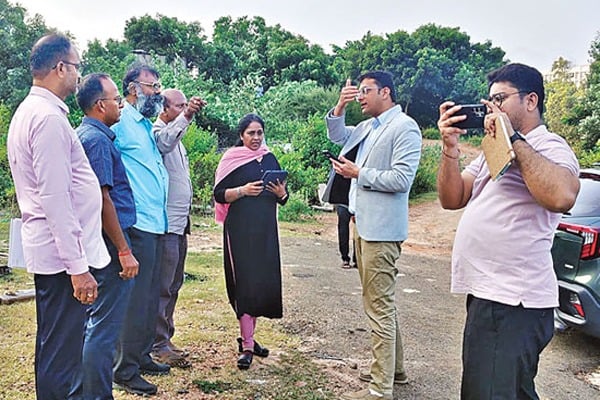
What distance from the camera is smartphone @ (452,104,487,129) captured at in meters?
2.31

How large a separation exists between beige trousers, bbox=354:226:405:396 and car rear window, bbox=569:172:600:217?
1.76 meters

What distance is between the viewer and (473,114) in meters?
2.33

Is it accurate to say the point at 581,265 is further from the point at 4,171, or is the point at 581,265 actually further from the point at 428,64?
the point at 428,64

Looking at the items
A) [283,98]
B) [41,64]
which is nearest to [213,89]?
[283,98]

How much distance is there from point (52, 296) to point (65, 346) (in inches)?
9.2

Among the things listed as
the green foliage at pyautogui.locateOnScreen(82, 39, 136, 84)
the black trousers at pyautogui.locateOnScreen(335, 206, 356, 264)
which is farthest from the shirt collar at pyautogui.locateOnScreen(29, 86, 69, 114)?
the green foliage at pyautogui.locateOnScreen(82, 39, 136, 84)

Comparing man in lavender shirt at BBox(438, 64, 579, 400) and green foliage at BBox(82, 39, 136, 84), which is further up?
green foliage at BBox(82, 39, 136, 84)

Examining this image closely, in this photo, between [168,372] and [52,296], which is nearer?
[52,296]

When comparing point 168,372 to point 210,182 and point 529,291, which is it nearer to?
point 529,291

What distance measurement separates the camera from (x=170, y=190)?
3.99 m

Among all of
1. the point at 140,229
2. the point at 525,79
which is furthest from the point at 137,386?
the point at 525,79

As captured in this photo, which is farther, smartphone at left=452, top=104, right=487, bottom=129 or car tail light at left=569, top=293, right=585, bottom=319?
car tail light at left=569, top=293, right=585, bottom=319

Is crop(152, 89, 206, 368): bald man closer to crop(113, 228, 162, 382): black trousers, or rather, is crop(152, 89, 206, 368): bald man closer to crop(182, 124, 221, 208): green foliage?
crop(113, 228, 162, 382): black trousers

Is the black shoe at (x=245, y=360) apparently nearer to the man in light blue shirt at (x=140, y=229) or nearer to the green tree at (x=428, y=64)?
the man in light blue shirt at (x=140, y=229)
